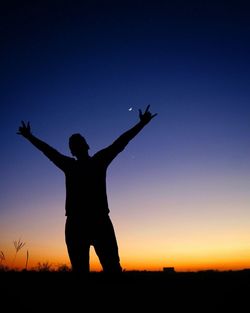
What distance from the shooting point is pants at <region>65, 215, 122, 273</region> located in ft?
15.9

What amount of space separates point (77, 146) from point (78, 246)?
141 cm

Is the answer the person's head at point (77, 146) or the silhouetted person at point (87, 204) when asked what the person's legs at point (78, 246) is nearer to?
the silhouetted person at point (87, 204)

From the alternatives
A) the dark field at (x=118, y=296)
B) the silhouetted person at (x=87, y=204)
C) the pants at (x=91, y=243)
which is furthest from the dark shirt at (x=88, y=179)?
the dark field at (x=118, y=296)

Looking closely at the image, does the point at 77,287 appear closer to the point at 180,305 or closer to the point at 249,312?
the point at 180,305

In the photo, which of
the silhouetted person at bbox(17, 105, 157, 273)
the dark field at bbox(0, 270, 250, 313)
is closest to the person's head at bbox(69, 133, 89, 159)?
the silhouetted person at bbox(17, 105, 157, 273)

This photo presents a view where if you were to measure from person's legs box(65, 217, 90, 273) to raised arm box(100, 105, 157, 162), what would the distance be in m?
1.05

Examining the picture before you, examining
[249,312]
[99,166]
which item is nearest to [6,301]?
[99,166]

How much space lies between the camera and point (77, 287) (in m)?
5.16

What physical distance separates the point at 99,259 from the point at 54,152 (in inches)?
66.3

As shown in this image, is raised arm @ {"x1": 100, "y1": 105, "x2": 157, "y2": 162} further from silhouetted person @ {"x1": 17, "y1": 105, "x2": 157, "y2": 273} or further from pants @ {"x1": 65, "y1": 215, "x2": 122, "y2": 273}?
pants @ {"x1": 65, "y1": 215, "x2": 122, "y2": 273}

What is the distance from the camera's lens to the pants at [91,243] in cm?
486

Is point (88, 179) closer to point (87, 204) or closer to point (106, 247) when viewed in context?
point (87, 204)

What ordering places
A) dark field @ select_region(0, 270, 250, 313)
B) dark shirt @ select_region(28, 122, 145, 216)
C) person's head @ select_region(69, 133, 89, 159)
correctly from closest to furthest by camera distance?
dark field @ select_region(0, 270, 250, 313), dark shirt @ select_region(28, 122, 145, 216), person's head @ select_region(69, 133, 89, 159)

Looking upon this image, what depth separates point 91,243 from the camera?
495cm
